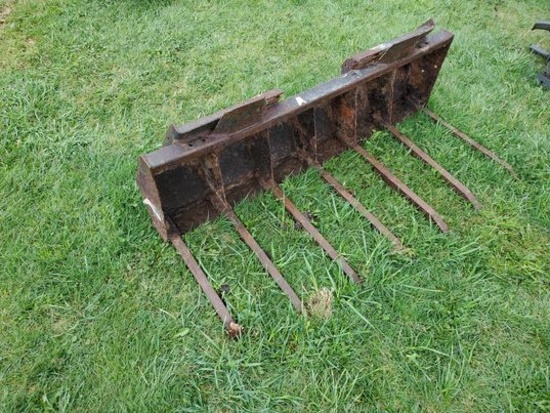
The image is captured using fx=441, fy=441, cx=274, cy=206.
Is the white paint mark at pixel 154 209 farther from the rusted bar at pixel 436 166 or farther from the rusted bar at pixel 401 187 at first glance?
the rusted bar at pixel 436 166

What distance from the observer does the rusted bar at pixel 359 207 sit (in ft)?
9.45

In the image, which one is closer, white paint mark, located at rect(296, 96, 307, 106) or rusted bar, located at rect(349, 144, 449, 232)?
white paint mark, located at rect(296, 96, 307, 106)

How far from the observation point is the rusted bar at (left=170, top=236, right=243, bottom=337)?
2453mm

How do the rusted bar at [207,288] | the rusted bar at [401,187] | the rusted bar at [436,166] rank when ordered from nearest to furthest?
the rusted bar at [207,288], the rusted bar at [401,187], the rusted bar at [436,166]

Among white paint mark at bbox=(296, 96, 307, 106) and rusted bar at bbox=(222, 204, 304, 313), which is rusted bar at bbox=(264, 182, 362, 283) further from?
white paint mark at bbox=(296, 96, 307, 106)

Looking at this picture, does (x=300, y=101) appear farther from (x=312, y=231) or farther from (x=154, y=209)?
(x=154, y=209)

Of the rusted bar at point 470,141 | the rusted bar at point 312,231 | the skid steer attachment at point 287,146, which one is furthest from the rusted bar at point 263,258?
the rusted bar at point 470,141

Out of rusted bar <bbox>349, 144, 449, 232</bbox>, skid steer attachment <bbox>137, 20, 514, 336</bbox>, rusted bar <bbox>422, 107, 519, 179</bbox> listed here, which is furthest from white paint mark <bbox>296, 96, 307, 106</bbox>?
rusted bar <bbox>422, 107, 519, 179</bbox>

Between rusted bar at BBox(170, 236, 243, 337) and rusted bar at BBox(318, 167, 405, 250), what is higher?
rusted bar at BBox(170, 236, 243, 337)

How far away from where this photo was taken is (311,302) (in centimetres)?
260

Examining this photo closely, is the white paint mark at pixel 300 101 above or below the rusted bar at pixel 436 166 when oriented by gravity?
above

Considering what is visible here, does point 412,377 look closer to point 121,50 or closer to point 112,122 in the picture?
point 112,122

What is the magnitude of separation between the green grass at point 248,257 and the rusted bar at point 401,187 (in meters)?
0.07

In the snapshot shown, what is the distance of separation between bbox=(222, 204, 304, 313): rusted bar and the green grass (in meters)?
0.08
